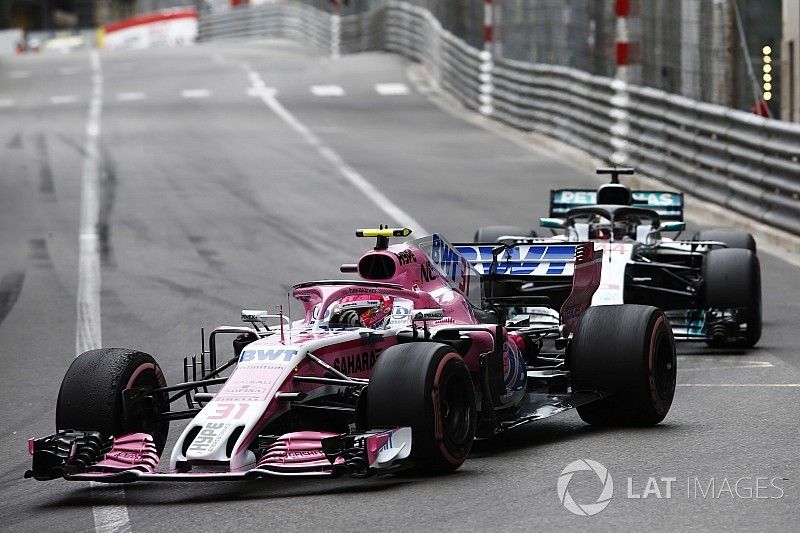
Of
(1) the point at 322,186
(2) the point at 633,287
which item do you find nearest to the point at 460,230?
(1) the point at 322,186

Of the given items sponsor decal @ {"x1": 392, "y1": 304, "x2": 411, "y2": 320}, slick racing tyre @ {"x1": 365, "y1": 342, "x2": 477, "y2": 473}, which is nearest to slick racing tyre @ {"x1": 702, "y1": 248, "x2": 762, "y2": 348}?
sponsor decal @ {"x1": 392, "y1": 304, "x2": 411, "y2": 320}

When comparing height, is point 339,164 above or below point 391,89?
below

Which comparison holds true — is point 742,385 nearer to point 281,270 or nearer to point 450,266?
point 450,266

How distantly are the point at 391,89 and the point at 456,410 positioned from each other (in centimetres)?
3146

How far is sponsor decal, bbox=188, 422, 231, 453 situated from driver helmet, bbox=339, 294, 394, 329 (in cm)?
148

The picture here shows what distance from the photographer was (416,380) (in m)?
8.12

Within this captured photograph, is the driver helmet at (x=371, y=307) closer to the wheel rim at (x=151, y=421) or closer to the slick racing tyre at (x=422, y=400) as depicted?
the slick racing tyre at (x=422, y=400)

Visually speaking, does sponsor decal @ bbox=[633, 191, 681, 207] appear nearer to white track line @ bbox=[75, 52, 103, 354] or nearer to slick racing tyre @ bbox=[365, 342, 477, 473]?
white track line @ bbox=[75, 52, 103, 354]

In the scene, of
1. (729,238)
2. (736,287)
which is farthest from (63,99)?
(736,287)

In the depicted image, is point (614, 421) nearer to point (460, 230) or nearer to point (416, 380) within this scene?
point (416, 380)

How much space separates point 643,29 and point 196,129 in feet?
33.9

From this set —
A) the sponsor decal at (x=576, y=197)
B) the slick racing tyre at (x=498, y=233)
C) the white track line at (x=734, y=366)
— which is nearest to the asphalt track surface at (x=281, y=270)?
the white track line at (x=734, y=366)

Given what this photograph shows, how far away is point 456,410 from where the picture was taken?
8.54 meters

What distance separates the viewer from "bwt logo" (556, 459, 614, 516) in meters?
7.46
